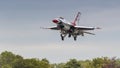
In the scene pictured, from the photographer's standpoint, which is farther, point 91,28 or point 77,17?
point 77,17

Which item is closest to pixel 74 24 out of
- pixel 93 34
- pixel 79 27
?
pixel 79 27

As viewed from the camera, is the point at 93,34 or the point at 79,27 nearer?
the point at 93,34

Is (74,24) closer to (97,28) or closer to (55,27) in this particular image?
(55,27)

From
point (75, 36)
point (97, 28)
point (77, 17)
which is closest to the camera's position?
point (97, 28)

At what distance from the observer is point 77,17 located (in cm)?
16075

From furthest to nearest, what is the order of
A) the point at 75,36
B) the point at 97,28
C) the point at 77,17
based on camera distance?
the point at 77,17 < the point at 75,36 < the point at 97,28

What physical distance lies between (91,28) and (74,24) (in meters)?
4.75

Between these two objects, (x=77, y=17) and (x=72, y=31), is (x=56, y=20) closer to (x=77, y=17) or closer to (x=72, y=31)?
(x=72, y=31)

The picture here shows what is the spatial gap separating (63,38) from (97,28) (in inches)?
369

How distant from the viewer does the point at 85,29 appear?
15125cm

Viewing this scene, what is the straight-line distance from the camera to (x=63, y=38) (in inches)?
5620

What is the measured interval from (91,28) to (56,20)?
11.7 meters

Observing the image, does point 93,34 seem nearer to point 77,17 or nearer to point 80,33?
point 80,33

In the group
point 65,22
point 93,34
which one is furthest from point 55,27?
point 93,34
